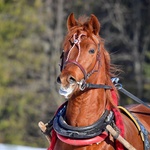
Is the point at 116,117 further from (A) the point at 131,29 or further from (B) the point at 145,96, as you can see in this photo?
(A) the point at 131,29

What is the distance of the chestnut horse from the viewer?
4.99m

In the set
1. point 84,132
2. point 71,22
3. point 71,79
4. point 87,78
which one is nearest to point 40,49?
point 71,22

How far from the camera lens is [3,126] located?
73.1ft

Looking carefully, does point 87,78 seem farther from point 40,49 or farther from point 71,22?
point 40,49

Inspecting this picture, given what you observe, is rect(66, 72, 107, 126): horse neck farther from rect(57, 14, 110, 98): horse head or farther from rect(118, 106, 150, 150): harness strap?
rect(118, 106, 150, 150): harness strap

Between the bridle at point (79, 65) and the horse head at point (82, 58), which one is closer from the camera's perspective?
the horse head at point (82, 58)

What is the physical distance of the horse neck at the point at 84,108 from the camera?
17.2 feet

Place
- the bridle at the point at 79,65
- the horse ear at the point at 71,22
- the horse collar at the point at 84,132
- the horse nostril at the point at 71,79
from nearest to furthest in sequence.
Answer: the horse nostril at the point at 71,79, the bridle at the point at 79,65, the horse collar at the point at 84,132, the horse ear at the point at 71,22

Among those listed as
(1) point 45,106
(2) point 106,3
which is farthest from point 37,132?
(2) point 106,3

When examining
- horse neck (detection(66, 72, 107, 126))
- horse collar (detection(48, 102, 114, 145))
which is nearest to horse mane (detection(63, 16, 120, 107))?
horse neck (detection(66, 72, 107, 126))

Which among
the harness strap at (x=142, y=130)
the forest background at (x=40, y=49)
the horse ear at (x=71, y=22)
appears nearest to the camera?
the horse ear at (x=71, y=22)

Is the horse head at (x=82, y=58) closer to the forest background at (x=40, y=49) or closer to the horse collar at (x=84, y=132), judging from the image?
the horse collar at (x=84, y=132)

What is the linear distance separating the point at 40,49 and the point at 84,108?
57.7 feet

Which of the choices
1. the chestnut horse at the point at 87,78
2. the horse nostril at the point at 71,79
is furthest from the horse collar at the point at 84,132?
the horse nostril at the point at 71,79
